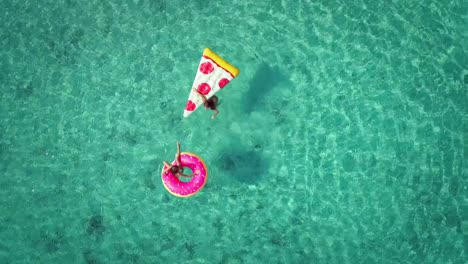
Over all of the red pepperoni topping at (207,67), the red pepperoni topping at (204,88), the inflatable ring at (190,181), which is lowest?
the inflatable ring at (190,181)

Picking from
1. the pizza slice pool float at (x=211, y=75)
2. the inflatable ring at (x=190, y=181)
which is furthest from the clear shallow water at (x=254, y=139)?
the pizza slice pool float at (x=211, y=75)

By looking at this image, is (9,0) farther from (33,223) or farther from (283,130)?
(283,130)

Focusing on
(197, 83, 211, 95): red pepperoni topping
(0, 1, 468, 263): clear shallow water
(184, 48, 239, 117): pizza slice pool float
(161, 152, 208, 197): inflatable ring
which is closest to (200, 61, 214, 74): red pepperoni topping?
(184, 48, 239, 117): pizza slice pool float

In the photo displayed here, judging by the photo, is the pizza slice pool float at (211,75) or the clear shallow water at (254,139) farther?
the clear shallow water at (254,139)

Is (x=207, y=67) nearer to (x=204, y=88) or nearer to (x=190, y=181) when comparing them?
(x=204, y=88)

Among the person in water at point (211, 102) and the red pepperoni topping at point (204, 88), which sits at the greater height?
the red pepperoni topping at point (204, 88)

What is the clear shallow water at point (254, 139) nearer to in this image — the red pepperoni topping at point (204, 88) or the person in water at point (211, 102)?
the person in water at point (211, 102)

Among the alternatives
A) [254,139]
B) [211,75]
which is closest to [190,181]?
[254,139]

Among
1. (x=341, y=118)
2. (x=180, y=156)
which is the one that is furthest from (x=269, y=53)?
(x=180, y=156)
